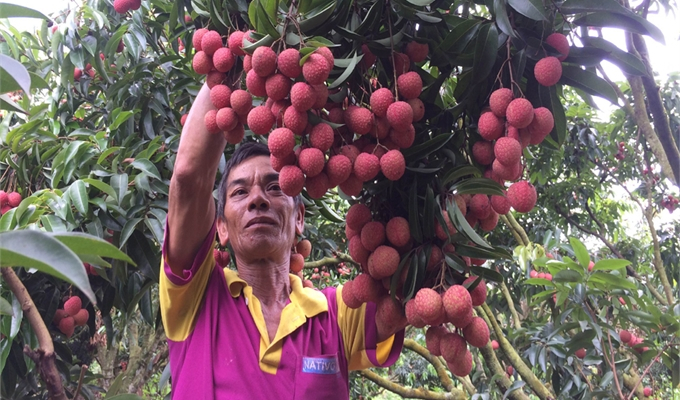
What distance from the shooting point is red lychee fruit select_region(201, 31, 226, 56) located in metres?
0.84

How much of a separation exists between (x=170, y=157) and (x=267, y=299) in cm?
52

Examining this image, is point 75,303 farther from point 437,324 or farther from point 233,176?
point 437,324

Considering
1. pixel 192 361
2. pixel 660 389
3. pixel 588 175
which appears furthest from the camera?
pixel 660 389

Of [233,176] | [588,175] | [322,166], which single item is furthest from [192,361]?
[588,175]

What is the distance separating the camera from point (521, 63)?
75cm

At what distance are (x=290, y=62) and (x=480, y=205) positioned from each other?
1.21 feet

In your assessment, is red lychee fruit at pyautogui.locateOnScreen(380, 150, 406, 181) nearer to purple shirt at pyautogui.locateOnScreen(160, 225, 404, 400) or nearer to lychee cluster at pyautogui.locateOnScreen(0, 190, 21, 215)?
purple shirt at pyautogui.locateOnScreen(160, 225, 404, 400)

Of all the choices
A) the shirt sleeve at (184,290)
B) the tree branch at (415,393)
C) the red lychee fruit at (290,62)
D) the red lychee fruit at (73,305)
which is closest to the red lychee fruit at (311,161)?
the red lychee fruit at (290,62)

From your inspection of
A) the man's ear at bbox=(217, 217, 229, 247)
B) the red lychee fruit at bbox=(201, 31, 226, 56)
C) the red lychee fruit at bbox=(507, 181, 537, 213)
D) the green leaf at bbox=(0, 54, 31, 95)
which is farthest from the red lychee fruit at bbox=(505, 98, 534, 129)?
the man's ear at bbox=(217, 217, 229, 247)

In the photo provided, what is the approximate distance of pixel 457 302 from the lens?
73 cm

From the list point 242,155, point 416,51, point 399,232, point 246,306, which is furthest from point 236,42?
point 246,306

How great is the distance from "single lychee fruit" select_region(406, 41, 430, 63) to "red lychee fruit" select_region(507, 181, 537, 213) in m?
0.25

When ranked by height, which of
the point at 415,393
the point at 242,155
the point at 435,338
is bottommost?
the point at 415,393

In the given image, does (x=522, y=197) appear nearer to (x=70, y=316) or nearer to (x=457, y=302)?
(x=457, y=302)
